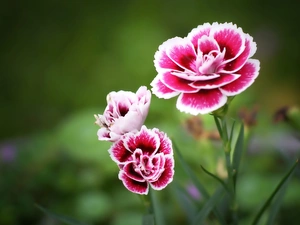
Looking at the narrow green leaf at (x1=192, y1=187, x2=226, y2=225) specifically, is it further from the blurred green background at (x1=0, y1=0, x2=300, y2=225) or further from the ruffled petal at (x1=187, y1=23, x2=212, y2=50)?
the blurred green background at (x1=0, y1=0, x2=300, y2=225)

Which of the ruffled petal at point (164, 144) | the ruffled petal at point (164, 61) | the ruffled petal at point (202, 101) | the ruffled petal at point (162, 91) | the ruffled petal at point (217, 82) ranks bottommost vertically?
the ruffled petal at point (164, 144)

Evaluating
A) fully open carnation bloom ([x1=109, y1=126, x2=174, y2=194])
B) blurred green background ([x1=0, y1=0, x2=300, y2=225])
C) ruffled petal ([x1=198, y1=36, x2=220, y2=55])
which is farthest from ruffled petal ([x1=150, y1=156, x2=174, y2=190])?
blurred green background ([x1=0, y1=0, x2=300, y2=225])

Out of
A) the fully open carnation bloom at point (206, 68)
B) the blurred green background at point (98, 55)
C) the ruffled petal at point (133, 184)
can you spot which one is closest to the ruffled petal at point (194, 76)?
the fully open carnation bloom at point (206, 68)

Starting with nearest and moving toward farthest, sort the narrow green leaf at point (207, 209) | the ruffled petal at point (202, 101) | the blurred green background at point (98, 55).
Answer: the ruffled petal at point (202, 101)
the narrow green leaf at point (207, 209)
the blurred green background at point (98, 55)

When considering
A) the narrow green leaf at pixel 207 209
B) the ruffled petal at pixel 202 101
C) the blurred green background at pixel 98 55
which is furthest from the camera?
the blurred green background at pixel 98 55

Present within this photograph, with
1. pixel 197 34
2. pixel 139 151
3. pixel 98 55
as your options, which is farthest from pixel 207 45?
Result: pixel 98 55

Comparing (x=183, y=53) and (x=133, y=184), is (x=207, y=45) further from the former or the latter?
(x=133, y=184)

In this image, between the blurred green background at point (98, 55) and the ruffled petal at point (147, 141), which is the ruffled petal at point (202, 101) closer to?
the ruffled petal at point (147, 141)
